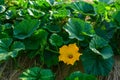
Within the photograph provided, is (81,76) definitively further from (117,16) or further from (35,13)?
(35,13)

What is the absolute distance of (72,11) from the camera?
2312 mm

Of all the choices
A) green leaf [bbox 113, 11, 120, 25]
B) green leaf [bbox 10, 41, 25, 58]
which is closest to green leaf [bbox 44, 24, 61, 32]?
green leaf [bbox 10, 41, 25, 58]

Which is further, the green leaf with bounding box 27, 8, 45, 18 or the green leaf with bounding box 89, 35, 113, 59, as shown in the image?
the green leaf with bounding box 27, 8, 45, 18

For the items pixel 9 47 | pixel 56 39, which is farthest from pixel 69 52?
pixel 9 47

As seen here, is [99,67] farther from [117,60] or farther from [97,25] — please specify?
[97,25]

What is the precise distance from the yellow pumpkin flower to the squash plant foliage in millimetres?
41

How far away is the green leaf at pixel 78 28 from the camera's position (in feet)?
6.63

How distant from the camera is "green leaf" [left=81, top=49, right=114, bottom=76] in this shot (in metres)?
1.95

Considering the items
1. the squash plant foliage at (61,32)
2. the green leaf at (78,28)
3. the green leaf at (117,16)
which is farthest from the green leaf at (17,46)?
the green leaf at (117,16)

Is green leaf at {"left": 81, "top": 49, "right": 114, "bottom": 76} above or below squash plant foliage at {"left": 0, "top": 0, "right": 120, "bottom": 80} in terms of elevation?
below

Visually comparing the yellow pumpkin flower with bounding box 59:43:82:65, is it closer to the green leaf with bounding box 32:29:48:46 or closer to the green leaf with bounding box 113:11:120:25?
the green leaf with bounding box 32:29:48:46

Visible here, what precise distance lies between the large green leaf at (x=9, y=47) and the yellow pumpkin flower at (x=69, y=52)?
206 mm

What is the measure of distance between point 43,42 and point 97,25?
1.16 ft

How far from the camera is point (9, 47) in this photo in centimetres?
205
